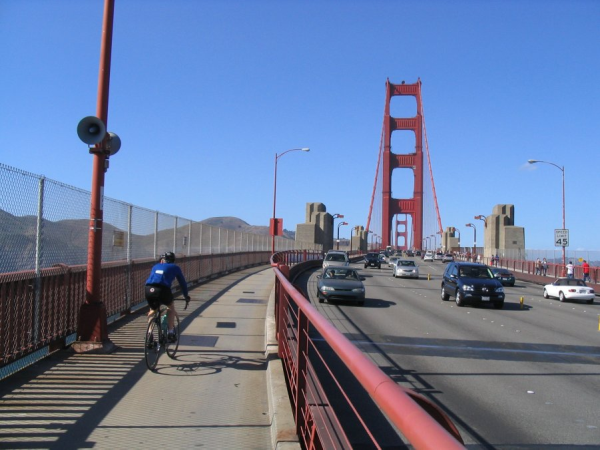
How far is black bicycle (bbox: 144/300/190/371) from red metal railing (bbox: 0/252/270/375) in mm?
1282

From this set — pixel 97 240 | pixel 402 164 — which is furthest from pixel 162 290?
pixel 402 164

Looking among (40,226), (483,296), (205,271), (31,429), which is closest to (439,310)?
(483,296)

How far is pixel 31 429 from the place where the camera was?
16.0 ft

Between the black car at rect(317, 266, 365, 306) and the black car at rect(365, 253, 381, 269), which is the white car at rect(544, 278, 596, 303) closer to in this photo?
the black car at rect(317, 266, 365, 306)

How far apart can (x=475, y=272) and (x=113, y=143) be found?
16420 millimetres

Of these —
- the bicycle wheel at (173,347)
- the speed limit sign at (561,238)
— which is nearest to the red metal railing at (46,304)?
the bicycle wheel at (173,347)

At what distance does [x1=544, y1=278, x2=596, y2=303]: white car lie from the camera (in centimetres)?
2434

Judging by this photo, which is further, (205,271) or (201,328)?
(205,271)

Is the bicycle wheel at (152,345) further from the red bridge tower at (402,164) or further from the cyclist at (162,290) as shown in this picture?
the red bridge tower at (402,164)

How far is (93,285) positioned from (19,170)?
2085 mm

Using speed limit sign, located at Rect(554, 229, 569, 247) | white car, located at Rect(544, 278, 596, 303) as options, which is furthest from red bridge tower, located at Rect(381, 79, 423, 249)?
white car, located at Rect(544, 278, 596, 303)

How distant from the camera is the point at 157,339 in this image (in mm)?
7570

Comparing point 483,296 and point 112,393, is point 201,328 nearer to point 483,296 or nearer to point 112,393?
point 112,393

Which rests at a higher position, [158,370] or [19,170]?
[19,170]
